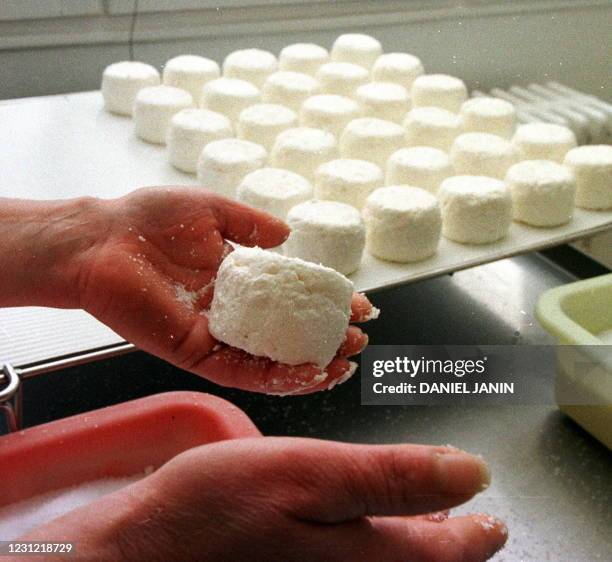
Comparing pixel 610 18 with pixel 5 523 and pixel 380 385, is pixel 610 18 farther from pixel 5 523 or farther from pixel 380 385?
pixel 5 523

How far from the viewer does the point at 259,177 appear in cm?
143

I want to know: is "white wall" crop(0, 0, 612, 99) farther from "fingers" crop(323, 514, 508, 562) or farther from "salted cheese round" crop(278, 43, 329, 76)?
"fingers" crop(323, 514, 508, 562)

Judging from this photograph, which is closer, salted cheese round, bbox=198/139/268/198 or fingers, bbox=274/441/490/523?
fingers, bbox=274/441/490/523

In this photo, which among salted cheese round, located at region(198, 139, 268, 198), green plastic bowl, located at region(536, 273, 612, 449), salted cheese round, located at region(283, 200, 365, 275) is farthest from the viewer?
salted cheese round, located at region(198, 139, 268, 198)

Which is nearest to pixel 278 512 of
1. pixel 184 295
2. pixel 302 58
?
pixel 184 295

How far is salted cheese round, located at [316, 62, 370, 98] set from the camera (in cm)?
183

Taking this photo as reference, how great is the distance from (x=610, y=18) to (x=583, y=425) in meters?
0.83

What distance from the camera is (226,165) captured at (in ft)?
4.86

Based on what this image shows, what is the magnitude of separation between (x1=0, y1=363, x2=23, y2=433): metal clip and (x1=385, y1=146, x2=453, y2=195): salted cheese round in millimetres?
794

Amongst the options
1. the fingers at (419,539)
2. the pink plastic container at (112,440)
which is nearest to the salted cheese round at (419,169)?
the pink plastic container at (112,440)

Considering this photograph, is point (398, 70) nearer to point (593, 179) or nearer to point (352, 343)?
point (593, 179)

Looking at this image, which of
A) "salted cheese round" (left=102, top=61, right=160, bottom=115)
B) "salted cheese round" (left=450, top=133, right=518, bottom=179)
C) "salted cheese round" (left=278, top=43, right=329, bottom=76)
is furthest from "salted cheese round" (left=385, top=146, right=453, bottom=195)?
"salted cheese round" (left=102, top=61, right=160, bottom=115)

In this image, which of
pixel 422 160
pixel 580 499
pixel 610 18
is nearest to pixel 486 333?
pixel 580 499

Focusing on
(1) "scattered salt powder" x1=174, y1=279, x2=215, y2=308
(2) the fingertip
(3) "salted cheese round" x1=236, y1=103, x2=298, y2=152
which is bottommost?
(3) "salted cheese round" x1=236, y1=103, x2=298, y2=152
